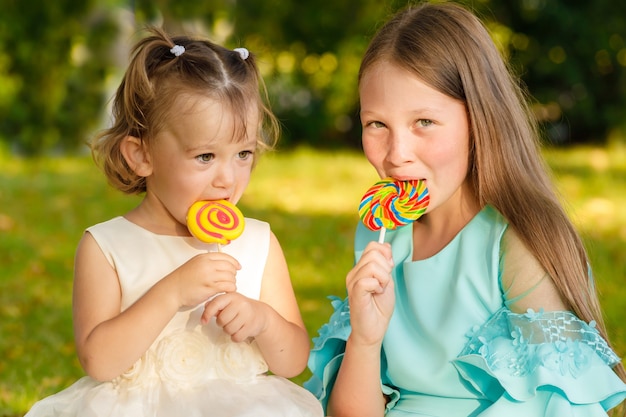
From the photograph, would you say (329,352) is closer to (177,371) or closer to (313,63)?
(177,371)

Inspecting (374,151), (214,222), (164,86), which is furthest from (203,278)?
(374,151)

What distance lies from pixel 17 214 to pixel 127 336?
529 cm

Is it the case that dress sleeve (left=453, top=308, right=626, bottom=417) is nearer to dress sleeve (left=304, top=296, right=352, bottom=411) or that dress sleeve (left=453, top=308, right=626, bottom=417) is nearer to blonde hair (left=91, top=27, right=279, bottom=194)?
dress sleeve (left=304, top=296, right=352, bottom=411)

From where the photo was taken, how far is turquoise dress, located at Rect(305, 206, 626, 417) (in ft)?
8.77

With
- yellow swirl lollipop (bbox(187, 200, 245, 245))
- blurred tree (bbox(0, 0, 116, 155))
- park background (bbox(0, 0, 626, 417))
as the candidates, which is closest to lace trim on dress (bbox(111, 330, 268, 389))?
yellow swirl lollipop (bbox(187, 200, 245, 245))

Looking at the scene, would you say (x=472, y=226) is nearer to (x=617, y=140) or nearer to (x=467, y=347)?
(x=467, y=347)

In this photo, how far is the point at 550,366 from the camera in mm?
2656

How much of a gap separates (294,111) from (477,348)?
383 inches

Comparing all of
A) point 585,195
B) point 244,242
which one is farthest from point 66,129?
point 244,242

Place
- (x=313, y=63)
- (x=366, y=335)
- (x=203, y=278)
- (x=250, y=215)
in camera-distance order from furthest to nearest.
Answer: (x=313, y=63) → (x=250, y=215) → (x=366, y=335) → (x=203, y=278)

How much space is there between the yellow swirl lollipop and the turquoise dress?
65 centimetres

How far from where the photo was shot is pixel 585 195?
780 cm

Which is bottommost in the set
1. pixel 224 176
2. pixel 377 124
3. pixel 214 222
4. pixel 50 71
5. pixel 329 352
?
pixel 50 71

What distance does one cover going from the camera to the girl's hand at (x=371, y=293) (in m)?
2.62
